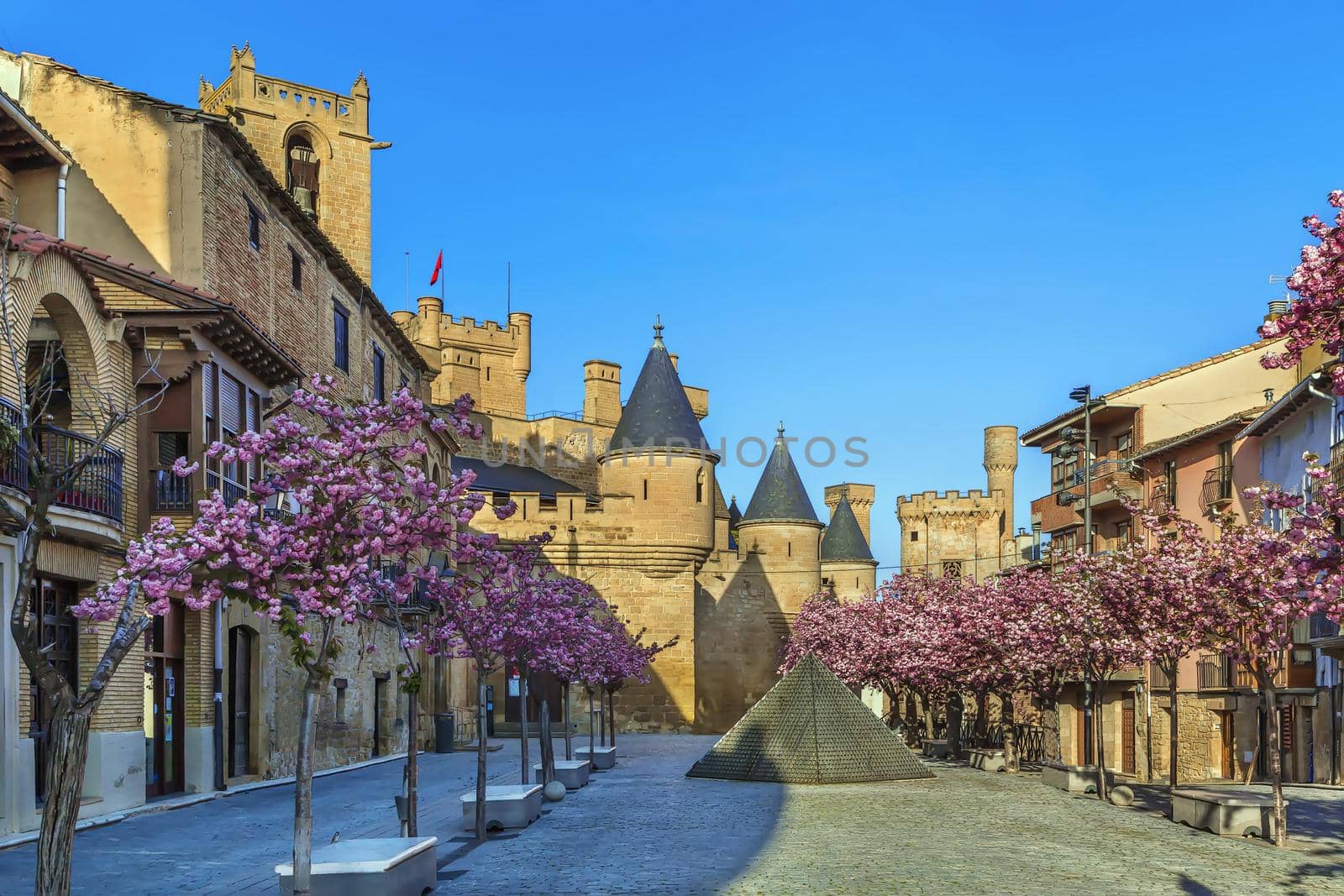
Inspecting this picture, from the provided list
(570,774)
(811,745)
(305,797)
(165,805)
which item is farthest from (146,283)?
(811,745)

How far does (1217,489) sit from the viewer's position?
41.4 meters

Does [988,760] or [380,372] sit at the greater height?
[380,372]

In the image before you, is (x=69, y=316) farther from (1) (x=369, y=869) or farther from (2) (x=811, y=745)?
(2) (x=811, y=745)

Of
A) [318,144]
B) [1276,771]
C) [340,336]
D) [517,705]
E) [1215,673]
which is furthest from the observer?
[517,705]

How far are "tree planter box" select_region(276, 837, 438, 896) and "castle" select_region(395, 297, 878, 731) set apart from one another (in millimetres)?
45905

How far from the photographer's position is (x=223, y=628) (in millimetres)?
26750

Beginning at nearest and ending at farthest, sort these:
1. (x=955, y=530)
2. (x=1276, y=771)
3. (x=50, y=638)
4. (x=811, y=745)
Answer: (x=1276, y=771), (x=50, y=638), (x=811, y=745), (x=955, y=530)

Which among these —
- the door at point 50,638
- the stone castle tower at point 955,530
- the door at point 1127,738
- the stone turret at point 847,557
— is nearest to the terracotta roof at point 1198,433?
the door at point 1127,738

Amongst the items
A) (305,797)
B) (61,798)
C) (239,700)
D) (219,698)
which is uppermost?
(61,798)

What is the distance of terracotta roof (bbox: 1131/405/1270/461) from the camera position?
39.2m

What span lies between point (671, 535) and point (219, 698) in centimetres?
3708

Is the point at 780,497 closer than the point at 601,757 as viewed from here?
No

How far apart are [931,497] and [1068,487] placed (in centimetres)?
4122

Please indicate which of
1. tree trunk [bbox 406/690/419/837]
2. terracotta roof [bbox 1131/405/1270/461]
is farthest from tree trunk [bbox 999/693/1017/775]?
tree trunk [bbox 406/690/419/837]
